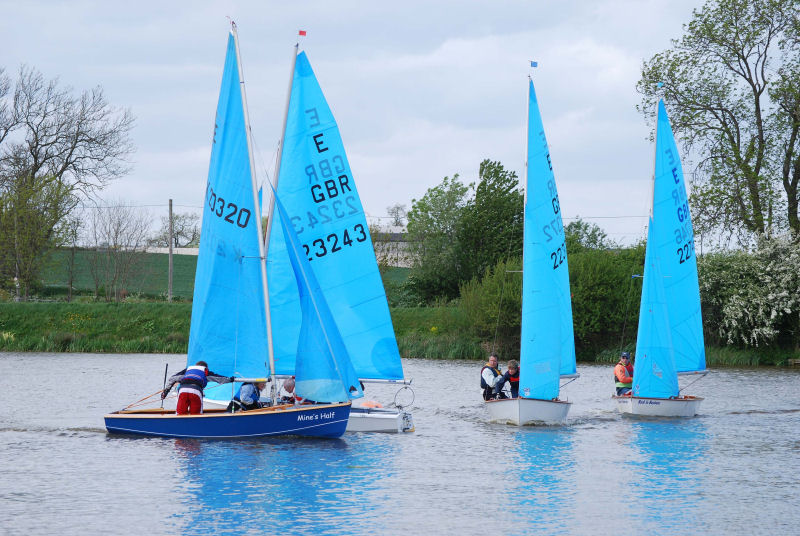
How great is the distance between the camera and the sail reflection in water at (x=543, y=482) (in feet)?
42.6

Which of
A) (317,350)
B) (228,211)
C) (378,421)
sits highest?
(228,211)

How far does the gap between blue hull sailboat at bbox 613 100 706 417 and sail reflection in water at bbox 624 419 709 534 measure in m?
0.91

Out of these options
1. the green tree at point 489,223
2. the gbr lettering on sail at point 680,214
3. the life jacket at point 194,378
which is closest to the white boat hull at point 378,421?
the life jacket at point 194,378

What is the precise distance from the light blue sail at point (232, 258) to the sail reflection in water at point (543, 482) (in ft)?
17.9

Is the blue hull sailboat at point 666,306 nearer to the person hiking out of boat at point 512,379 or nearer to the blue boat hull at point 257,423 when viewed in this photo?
the person hiking out of boat at point 512,379

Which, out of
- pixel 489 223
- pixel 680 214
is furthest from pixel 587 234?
pixel 680 214

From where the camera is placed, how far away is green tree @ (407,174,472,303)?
65500 millimetres

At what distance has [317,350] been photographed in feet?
61.9

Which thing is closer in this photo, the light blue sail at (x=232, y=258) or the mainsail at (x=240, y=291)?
the mainsail at (x=240, y=291)

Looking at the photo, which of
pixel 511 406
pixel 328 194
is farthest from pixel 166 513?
A: pixel 511 406

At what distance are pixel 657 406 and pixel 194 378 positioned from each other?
12070 mm

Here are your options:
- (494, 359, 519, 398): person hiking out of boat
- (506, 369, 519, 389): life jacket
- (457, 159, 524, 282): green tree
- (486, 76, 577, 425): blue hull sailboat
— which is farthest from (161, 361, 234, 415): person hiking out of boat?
(457, 159, 524, 282): green tree

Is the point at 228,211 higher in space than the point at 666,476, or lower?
higher

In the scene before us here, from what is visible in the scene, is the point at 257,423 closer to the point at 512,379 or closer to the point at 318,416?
the point at 318,416
